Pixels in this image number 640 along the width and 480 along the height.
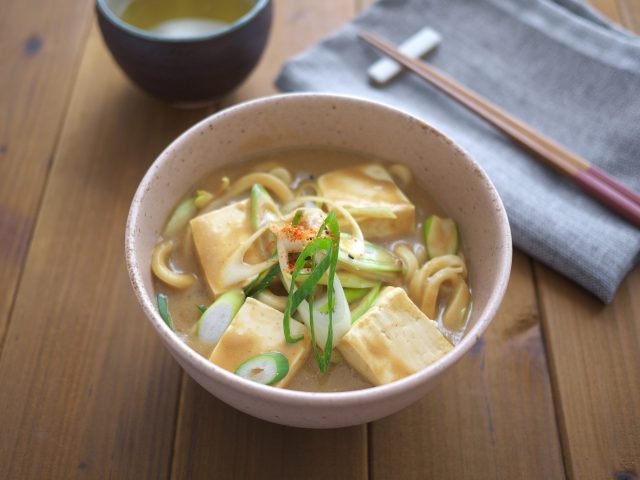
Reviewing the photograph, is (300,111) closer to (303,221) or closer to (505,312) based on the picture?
(303,221)

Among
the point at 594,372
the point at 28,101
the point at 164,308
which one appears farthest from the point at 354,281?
the point at 28,101

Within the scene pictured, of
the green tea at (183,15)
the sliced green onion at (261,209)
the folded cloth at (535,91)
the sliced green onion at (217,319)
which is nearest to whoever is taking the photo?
the sliced green onion at (217,319)

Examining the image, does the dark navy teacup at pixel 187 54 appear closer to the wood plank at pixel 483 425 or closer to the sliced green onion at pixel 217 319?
the sliced green onion at pixel 217 319

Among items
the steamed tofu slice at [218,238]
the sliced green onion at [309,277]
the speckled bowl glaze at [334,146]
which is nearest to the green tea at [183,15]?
the speckled bowl glaze at [334,146]

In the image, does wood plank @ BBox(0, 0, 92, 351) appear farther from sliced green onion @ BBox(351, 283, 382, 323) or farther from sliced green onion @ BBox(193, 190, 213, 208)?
sliced green onion @ BBox(351, 283, 382, 323)

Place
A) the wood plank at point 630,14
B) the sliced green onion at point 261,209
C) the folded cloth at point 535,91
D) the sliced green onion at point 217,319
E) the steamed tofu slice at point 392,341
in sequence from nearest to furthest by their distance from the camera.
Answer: the steamed tofu slice at point 392,341, the sliced green onion at point 217,319, the sliced green onion at point 261,209, the folded cloth at point 535,91, the wood plank at point 630,14

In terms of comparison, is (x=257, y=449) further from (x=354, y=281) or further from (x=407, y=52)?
(x=407, y=52)
